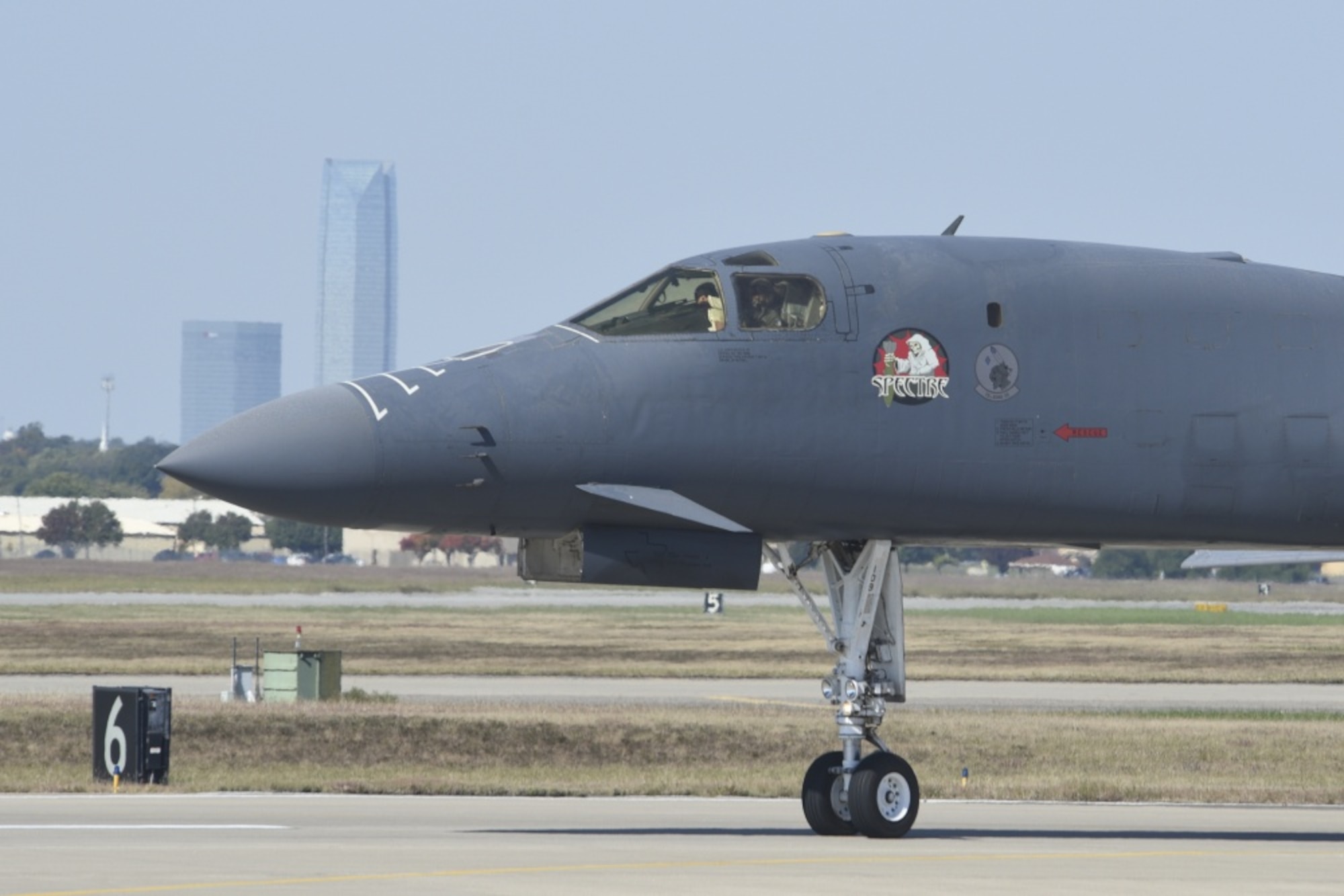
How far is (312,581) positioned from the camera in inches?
4894

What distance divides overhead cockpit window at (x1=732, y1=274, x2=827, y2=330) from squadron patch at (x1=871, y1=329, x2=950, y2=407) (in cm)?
64

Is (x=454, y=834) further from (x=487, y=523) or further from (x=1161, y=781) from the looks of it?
(x=1161, y=781)

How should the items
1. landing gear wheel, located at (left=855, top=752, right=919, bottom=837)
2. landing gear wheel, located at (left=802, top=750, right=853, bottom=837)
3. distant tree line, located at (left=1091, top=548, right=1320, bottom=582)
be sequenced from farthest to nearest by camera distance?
distant tree line, located at (left=1091, top=548, right=1320, bottom=582) < landing gear wheel, located at (left=802, top=750, right=853, bottom=837) < landing gear wheel, located at (left=855, top=752, right=919, bottom=837)

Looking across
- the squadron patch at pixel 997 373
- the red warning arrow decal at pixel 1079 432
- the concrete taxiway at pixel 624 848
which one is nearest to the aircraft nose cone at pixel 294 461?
the concrete taxiway at pixel 624 848

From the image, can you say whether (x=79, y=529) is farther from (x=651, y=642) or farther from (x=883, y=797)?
(x=883, y=797)

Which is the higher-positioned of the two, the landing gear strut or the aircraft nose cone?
the aircraft nose cone

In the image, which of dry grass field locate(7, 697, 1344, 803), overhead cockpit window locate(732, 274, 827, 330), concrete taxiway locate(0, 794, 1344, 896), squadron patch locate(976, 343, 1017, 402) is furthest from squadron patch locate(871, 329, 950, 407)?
dry grass field locate(7, 697, 1344, 803)

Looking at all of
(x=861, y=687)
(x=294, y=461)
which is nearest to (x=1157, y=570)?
(x=861, y=687)

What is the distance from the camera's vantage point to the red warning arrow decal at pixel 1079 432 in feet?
62.1

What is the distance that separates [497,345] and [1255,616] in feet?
259

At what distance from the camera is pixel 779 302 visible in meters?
18.5

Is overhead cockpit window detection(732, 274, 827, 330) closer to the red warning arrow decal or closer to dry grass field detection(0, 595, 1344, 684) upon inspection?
the red warning arrow decal

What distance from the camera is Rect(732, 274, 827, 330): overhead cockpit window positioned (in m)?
18.4

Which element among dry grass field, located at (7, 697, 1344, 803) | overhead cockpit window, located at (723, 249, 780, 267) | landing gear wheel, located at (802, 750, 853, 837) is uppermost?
overhead cockpit window, located at (723, 249, 780, 267)
